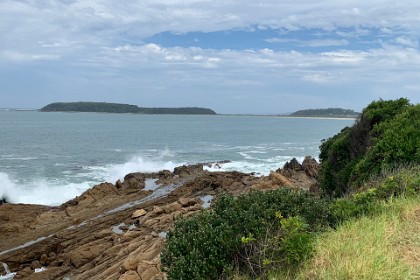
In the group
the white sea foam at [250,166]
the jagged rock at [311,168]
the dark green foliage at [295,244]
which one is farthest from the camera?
the white sea foam at [250,166]

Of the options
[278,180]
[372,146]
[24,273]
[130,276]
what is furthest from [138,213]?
[372,146]

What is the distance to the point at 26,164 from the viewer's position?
134 feet

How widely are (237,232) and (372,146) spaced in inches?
365

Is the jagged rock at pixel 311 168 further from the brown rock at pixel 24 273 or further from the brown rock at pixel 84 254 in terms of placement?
the brown rock at pixel 24 273

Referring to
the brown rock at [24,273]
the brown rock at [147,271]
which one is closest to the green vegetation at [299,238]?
the brown rock at [147,271]

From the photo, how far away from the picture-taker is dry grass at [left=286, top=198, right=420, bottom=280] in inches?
196

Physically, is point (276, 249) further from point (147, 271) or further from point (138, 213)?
point (138, 213)

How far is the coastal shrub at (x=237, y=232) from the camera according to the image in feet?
19.0

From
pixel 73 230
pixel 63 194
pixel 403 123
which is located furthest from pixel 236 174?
pixel 403 123

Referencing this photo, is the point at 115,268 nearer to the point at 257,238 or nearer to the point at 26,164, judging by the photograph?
the point at 257,238

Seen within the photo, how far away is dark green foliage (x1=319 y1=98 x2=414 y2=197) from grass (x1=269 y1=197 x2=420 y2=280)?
5.84m

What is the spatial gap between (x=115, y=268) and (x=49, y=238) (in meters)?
6.33

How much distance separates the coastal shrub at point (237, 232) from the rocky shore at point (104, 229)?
6.02 feet

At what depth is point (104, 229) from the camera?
1814 centimetres
